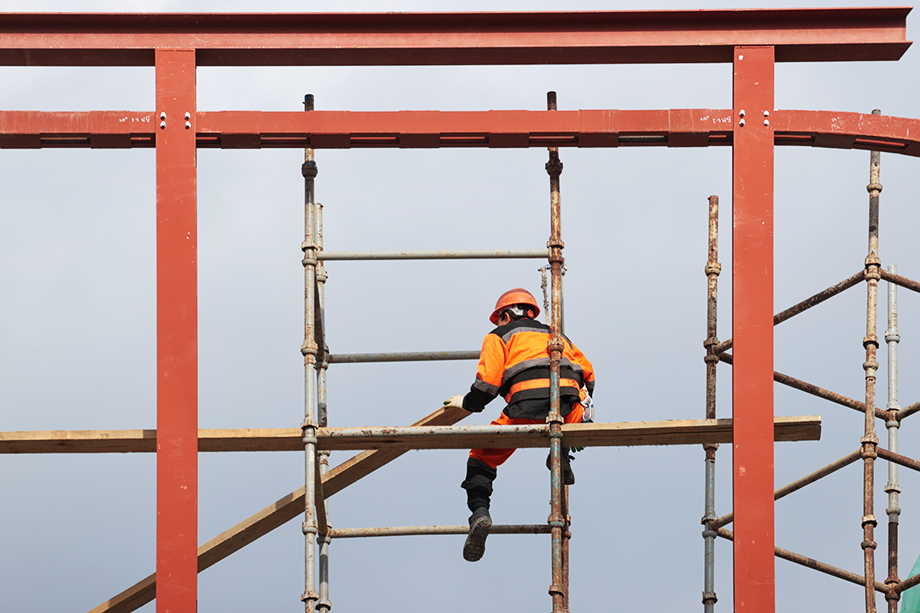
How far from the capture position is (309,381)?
10.1 metres

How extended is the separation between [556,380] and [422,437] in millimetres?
982

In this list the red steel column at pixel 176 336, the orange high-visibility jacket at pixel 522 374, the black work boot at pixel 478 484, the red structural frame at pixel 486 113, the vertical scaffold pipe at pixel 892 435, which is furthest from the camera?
the vertical scaffold pipe at pixel 892 435

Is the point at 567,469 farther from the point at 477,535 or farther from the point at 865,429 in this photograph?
the point at 865,429

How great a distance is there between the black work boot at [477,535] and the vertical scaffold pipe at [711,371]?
2008 millimetres

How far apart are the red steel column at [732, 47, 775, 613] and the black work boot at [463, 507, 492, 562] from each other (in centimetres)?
207

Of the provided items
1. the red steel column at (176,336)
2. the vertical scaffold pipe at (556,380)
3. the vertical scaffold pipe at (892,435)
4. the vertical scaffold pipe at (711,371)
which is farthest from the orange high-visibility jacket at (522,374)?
the vertical scaffold pipe at (892,435)

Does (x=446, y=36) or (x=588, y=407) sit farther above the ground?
(x=446, y=36)

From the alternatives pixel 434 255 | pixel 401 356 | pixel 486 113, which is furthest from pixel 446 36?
pixel 401 356

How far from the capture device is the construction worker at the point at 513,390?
10469 mm

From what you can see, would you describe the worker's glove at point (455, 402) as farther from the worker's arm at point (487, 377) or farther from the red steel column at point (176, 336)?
the red steel column at point (176, 336)

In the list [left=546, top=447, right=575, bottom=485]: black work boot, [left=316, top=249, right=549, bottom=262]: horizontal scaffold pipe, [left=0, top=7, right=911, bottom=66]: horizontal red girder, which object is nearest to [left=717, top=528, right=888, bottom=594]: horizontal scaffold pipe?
[left=546, top=447, right=575, bottom=485]: black work boot

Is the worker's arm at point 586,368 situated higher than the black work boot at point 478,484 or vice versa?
the worker's arm at point 586,368

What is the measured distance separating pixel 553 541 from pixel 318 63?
311 centimetres

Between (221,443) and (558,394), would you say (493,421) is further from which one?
(221,443)
